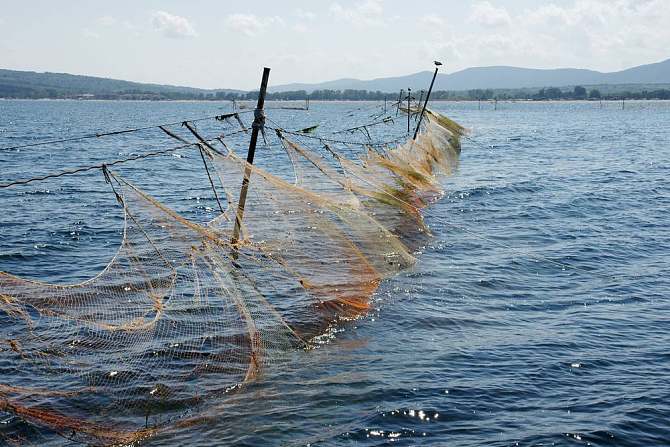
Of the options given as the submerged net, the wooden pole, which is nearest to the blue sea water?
the submerged net

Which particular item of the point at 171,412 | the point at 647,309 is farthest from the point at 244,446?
the point at 647,309

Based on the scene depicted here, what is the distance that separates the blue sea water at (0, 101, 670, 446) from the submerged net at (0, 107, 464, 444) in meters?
0.64

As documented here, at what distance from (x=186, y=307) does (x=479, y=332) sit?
5.89m

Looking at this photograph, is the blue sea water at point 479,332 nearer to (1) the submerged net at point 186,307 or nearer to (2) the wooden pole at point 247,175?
(1) the submerged net at point 186,307

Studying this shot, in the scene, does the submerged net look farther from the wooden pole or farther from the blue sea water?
the blue sea water

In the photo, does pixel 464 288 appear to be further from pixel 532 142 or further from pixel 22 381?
pixel 532 142

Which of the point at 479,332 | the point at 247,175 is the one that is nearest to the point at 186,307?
the point at 247,175

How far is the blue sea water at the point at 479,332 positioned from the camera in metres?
9.80

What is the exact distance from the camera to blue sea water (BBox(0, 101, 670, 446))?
32.1 feet

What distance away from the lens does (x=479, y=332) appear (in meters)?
13.4

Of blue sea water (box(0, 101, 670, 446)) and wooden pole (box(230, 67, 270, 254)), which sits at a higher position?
wooden pole (box(230, 67, 270, 254))

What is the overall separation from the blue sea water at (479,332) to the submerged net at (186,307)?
64 cm

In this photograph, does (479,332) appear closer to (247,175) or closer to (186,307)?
(247,175)

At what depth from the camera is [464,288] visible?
1611 cm
